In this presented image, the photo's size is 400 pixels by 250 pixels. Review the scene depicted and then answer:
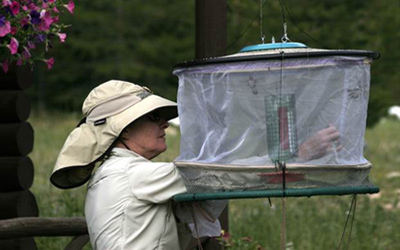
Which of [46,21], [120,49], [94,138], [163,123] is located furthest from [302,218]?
[120,49]

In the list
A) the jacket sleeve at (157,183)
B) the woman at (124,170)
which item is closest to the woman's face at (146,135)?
the woman at (124,170)

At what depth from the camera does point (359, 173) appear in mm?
Answer: 3229

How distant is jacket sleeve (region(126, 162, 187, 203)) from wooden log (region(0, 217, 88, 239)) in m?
1.13

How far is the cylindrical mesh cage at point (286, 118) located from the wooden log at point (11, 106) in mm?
2488

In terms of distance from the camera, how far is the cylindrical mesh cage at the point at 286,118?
3148mm

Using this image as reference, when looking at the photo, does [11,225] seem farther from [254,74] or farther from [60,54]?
[60,54]

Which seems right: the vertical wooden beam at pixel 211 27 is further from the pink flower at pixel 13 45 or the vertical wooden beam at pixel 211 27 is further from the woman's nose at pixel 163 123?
the pink flower at pixel 13 45

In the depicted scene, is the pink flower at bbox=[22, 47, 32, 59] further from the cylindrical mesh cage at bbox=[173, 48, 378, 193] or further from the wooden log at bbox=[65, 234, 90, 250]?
the cylindrical mesh cage at bbox=[173, 48, 378, 193]

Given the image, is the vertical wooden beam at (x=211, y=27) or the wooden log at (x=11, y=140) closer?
the vertical wooden beam at (x=211, y=27)

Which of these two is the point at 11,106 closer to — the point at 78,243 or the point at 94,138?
the point at 78,243

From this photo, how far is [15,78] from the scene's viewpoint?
212 inches

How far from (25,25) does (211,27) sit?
1.19 meters

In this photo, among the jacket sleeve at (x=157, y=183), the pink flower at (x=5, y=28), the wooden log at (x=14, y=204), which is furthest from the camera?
the wooden log at (x=14, y=204)

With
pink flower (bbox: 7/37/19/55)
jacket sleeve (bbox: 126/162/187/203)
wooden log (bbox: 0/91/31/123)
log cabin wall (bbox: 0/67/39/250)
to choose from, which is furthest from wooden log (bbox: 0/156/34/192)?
jacket sleeve (bbox: 126/162/187/203)
